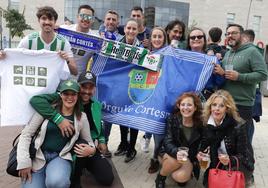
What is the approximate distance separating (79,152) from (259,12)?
52384 millimetres

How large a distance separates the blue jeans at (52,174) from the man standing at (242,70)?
225 centimetres

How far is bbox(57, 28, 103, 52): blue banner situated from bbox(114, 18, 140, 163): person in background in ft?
1.75

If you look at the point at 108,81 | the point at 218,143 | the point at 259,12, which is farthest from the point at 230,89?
the point at 259,12

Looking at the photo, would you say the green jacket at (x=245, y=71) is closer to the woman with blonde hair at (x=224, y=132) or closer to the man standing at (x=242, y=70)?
the man standing at (x=242, y=70)

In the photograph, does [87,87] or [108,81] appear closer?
[87,87]

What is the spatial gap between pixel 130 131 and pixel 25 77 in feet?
6.59

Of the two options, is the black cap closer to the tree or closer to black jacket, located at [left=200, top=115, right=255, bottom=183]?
black jacket, located at [left=200, top=115, right=255, bottom=183]

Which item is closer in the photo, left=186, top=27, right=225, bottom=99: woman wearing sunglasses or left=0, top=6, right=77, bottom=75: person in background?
left=0, top=6, right=77, bottom=75: person in background

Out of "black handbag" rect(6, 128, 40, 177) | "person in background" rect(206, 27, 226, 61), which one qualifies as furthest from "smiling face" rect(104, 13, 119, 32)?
"black handbag" rect(6, 128, 40, 177)

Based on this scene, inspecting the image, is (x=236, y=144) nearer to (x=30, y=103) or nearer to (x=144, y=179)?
(x=144, y=179)

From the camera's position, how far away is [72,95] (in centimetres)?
399

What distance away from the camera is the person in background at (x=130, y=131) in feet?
16.7

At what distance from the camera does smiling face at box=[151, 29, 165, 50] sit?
4.95 metres

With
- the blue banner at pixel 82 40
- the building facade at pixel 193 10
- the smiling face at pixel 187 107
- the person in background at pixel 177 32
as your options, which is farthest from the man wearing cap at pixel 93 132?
the building facade at pixel 193 10
